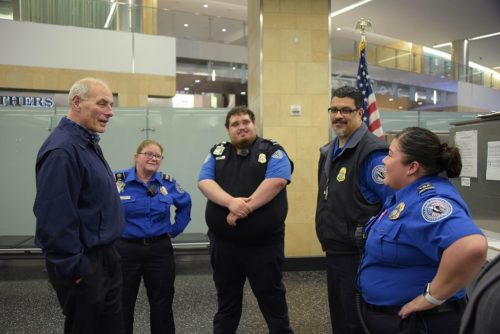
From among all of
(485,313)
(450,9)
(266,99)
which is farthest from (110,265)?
(450,9)

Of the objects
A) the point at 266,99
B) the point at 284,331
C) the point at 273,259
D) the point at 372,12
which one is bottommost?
the point at 284,331

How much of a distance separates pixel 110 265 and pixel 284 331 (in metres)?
1.17

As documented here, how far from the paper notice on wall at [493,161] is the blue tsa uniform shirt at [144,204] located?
1.92 metres

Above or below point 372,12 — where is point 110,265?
below

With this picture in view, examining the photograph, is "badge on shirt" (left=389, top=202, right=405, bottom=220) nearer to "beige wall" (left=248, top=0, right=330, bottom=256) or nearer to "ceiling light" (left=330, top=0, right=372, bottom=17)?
"beige wall" (left=248, top=0, right=330, bottom=256)

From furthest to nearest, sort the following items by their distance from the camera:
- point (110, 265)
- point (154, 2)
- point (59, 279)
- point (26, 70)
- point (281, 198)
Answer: point (154, 2) → point (26, 70) → point (281, 198) → point (110, 265) → point (59, 279)

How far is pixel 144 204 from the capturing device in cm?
262

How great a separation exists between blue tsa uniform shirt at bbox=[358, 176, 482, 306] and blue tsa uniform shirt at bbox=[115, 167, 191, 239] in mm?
1492

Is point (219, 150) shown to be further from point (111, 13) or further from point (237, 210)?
point (111, 13)

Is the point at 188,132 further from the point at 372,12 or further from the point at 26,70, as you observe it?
the point at 372,12

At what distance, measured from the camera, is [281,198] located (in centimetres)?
255

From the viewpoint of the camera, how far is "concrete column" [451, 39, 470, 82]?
12339mm

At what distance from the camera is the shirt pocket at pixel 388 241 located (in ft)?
4.67

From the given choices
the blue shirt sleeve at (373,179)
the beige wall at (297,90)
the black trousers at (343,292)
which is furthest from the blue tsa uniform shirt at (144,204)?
the beige wall at (297,90)
